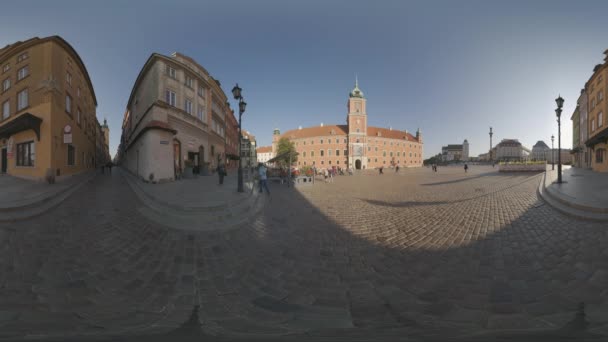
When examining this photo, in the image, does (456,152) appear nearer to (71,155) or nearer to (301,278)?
(71,155)

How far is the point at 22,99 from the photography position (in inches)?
565

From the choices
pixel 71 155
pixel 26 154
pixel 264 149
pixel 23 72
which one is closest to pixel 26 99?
pixel 23 72

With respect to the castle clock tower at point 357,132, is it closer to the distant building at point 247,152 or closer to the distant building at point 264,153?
the distant building at point 247,152

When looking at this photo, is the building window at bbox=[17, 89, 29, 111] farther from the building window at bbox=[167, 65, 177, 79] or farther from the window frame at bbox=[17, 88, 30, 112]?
the building window at bbox=[167, 65, 177, 79]

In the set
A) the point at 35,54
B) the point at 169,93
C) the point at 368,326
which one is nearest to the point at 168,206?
the point at 368,326

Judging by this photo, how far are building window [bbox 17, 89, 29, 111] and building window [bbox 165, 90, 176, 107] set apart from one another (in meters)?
7.78

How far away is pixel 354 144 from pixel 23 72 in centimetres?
6294

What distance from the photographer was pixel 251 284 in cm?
312

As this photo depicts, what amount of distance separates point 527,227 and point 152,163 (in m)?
17.0

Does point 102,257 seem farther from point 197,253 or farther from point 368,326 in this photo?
point 368,326

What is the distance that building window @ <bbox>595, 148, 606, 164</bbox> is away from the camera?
21688 millimetres

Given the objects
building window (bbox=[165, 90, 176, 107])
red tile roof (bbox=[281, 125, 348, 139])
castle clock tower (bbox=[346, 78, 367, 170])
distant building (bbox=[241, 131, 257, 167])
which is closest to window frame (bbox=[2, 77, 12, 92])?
building window (bbox=[165, 90, 176, 107])

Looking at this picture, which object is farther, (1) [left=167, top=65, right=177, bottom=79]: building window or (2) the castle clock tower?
(2) the castle clock tower

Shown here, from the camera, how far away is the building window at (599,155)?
71.2 ft
